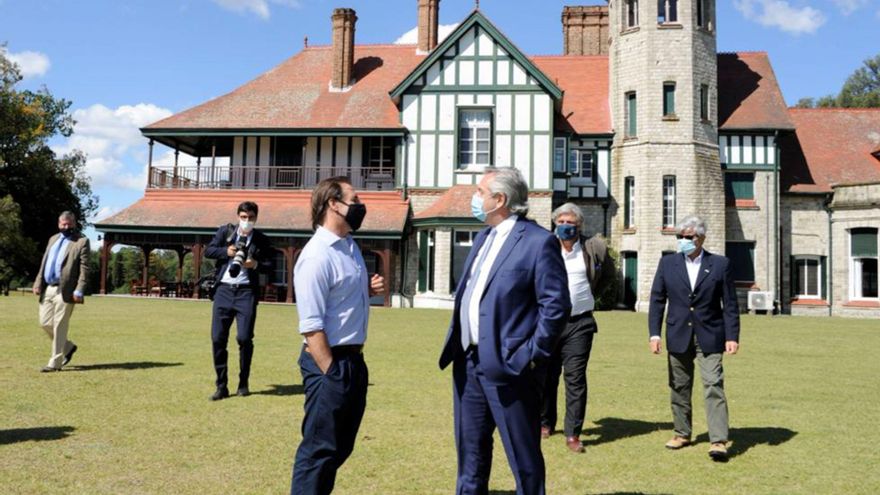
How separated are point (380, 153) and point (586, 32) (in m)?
13.1

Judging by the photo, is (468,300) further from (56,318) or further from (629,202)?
(629,202)

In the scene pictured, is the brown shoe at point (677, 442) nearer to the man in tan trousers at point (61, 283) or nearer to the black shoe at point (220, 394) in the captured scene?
the black shoe at point (220, 394)

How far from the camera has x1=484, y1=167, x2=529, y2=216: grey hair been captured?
3584 mm

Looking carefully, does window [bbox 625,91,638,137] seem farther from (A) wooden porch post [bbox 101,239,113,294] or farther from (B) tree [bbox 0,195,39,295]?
(B) tree [bbox 0,195,39,295]

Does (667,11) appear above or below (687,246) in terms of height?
above

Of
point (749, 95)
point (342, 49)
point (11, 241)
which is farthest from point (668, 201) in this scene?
point (11, 241)

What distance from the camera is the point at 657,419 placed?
21.7 feet

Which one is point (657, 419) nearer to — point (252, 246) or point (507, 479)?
point (507, 479)

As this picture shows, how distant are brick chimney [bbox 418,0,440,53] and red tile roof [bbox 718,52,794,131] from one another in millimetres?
12270

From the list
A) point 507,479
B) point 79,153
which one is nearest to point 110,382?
point 507,479

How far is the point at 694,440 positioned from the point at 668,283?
132cm

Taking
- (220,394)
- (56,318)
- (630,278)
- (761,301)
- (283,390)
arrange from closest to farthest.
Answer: (220,394)
(283,390)
(56,318)
(761,301)
(630,278)

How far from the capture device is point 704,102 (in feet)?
89.4

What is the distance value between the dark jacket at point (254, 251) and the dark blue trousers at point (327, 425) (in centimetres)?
378
